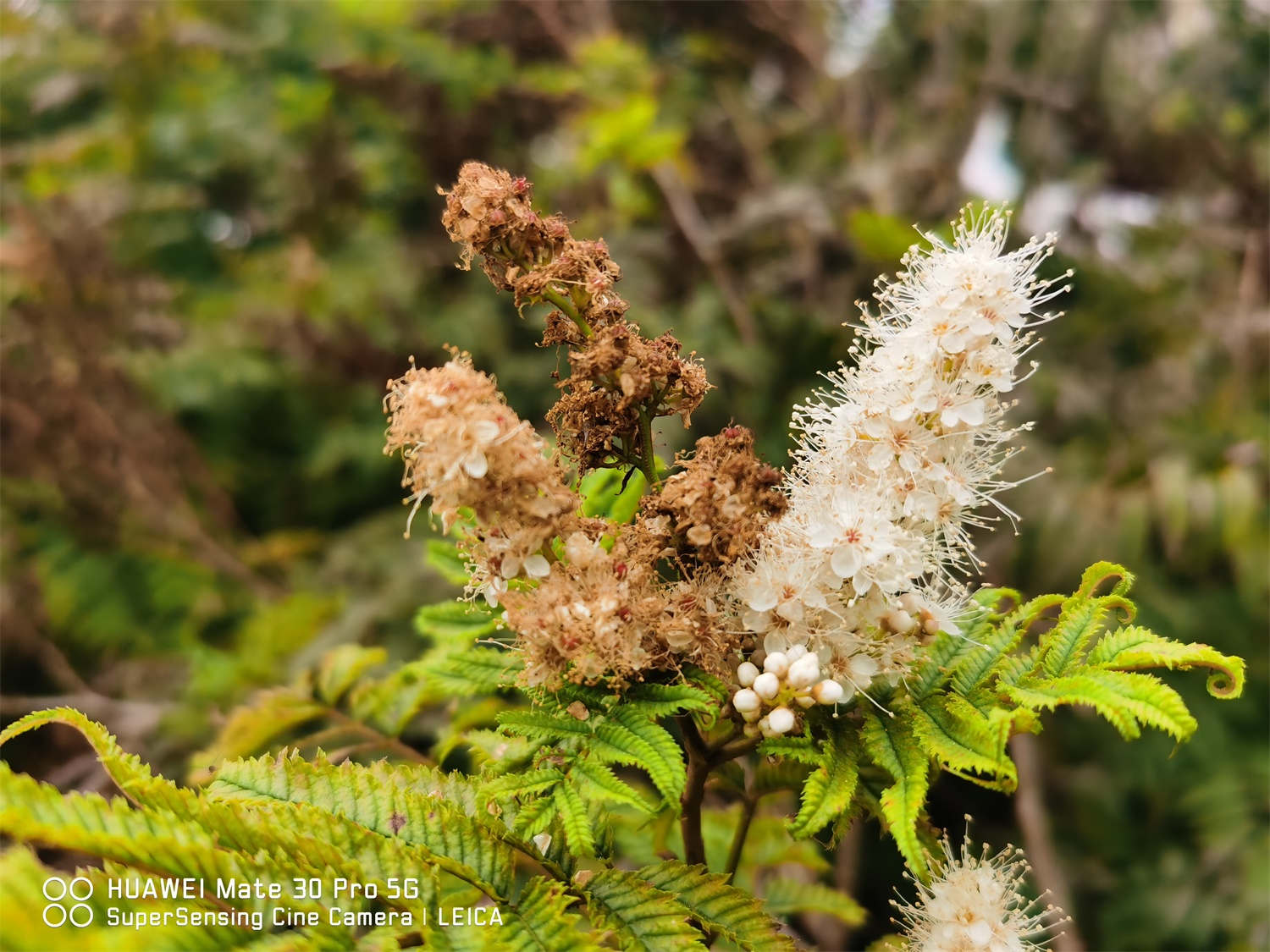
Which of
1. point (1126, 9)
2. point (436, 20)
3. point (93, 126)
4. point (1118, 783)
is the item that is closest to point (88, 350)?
point (93, 126)

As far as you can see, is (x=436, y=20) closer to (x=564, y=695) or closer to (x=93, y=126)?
(x=93, y=126)

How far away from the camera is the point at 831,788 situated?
104cm

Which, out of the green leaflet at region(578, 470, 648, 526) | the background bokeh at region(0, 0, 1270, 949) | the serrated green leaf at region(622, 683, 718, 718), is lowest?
the serrated green leaf at region(622, 683, 718, 718)

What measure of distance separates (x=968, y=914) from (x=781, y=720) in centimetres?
51

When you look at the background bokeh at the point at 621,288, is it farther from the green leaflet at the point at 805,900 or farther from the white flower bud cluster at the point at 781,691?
the white flower bud cluster at the point at 781,691

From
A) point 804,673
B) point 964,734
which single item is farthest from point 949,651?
point 804,673

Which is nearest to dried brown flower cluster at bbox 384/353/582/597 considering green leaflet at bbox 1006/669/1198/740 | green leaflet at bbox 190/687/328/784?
green leaflet at bbox 1006/669/1198/740

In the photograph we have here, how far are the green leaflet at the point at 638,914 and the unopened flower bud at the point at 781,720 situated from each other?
0.78ft

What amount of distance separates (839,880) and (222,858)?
2052mm

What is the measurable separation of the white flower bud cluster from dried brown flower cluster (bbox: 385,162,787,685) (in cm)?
7

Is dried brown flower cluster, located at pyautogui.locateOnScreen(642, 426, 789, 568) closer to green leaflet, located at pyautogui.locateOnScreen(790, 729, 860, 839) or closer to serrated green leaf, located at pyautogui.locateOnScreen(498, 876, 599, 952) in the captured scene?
green leaflet, located at pyautogui.locateOnScreen(790, 729, 860, 839)

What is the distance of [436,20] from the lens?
5230 mm

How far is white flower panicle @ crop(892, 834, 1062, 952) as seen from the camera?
49.1 inches

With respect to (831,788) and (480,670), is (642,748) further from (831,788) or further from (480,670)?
(480,670)
